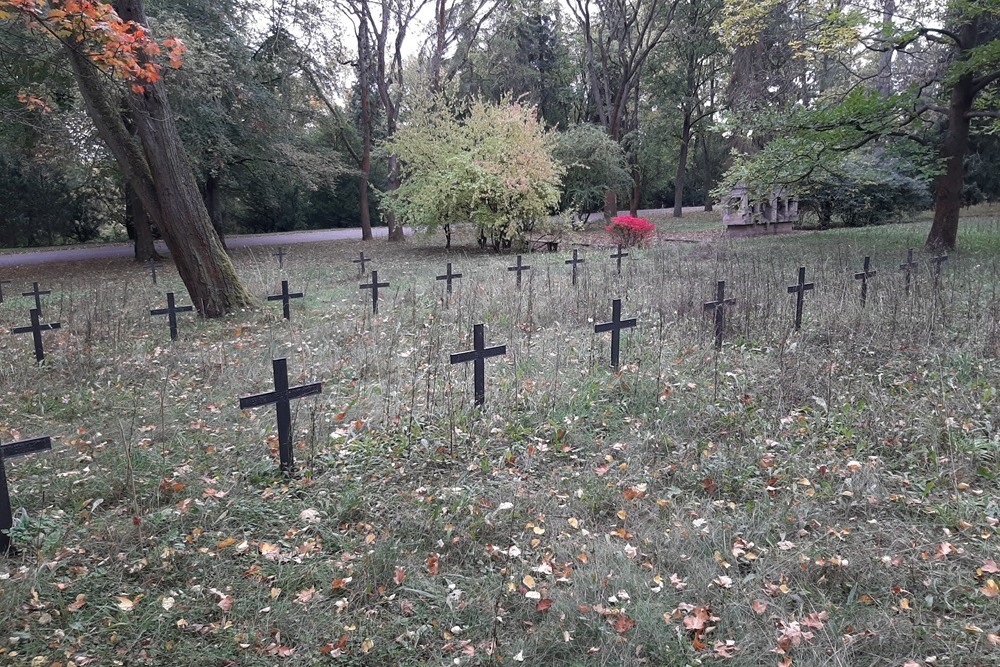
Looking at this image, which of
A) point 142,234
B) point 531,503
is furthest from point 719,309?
point 142,234

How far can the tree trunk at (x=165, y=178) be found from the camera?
9250mm

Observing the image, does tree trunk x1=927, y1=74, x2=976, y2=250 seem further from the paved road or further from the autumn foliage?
the paved road

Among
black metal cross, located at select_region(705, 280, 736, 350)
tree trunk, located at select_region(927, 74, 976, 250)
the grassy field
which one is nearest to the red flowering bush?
tree trunk, located at select_region(927, 74, 976, 250)

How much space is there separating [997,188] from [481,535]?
34.1 meters

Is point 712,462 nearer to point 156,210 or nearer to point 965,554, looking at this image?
point 965,554

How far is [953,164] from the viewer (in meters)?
14.4

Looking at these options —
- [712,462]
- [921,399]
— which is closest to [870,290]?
[921,399]

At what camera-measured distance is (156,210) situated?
9.88m

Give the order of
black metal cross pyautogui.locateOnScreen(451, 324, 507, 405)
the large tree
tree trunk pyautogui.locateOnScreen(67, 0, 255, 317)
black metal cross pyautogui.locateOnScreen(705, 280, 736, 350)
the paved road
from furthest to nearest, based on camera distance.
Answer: the paved road
tree trunk pyautogui.locateOnScreen(67, 0, 255, 317)
the large tree
black metal cross pyautogui.locateOnScreen(705, 280, 736, 350)
black metal cross pyautogui.locateOnScreen(451, 324, 507, 405)

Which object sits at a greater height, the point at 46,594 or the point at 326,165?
the point at 326,165

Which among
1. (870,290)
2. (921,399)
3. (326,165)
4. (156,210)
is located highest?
(326,165)

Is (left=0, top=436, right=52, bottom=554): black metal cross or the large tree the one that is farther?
the large tree

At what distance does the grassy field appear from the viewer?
283cm

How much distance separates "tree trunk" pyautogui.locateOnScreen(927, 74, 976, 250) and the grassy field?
801cm
